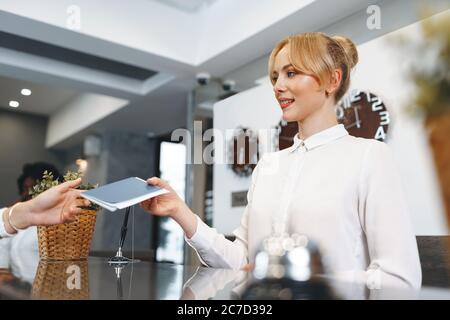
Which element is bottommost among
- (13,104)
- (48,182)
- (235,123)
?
(48,182)

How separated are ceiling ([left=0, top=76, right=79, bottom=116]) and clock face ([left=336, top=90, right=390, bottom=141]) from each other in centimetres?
279

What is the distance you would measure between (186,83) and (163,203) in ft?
9.64

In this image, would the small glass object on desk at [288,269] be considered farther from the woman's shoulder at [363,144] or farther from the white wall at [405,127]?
the white wall at [405,127]

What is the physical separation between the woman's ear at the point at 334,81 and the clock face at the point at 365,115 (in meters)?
1.02

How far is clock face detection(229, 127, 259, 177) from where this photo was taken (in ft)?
10.3

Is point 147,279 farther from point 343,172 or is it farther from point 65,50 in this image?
point 65,50

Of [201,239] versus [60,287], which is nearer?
[60,287]

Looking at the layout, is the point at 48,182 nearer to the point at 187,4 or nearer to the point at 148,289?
A: the point at 148,289

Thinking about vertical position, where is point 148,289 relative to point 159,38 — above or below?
below

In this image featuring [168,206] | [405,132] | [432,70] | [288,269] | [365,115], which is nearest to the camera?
[288,269]

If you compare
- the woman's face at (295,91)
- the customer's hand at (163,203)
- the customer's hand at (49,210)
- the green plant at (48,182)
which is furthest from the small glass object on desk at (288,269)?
the green plant at (48,182)

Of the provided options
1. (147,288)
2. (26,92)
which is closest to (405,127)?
(147,288)

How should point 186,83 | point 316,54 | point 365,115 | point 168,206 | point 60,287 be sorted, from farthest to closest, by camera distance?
point 186,83 → point 365,115 → point 316,54 → point 168,206 → point 60,287

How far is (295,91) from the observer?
1.21m
